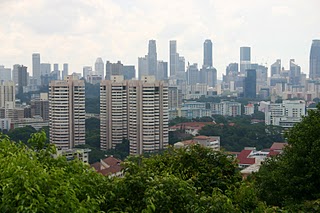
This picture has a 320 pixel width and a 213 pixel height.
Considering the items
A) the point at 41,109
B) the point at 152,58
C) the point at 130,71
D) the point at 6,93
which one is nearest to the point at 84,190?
the point at 41,109

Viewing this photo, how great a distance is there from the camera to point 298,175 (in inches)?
151

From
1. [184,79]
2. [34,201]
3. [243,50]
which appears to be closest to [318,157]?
[34,201]

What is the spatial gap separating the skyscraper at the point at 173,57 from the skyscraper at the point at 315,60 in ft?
34.6

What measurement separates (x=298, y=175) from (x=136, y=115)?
1157 centimetres

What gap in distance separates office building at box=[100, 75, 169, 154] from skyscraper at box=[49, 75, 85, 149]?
82 cm

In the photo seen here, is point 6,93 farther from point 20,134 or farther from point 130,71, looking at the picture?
point 130,71

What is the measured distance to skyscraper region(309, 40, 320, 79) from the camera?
140ft

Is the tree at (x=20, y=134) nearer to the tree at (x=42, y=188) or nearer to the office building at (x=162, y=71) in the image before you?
the tree at (x=42, y=188)

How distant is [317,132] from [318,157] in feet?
0.83

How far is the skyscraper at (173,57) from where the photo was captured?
144ft

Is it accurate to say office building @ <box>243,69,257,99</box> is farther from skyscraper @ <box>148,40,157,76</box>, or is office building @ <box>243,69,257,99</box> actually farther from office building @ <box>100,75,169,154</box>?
office building @ <box>100,75,169,154</box>

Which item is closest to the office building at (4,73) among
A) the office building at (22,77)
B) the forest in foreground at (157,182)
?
the office building at (22,77)

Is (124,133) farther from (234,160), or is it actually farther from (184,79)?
(184,79)

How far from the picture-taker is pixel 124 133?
52.3 feet
